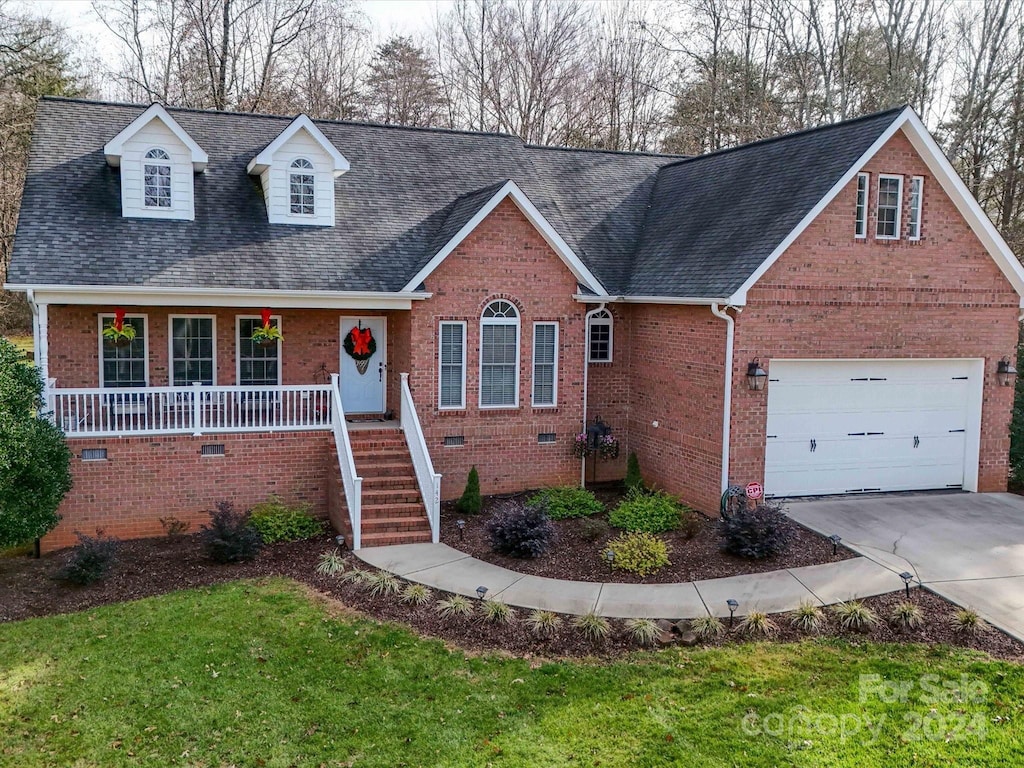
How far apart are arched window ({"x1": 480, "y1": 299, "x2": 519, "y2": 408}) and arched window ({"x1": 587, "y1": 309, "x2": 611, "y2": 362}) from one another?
208 cm

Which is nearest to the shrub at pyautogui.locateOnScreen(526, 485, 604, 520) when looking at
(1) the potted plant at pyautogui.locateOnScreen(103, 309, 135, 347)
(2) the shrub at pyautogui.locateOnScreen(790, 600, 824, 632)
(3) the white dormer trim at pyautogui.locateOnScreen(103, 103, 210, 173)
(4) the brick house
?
(4) the brick house

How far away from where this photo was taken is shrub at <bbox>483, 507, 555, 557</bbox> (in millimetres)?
12000

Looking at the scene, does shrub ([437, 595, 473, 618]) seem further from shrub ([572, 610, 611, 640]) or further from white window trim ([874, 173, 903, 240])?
white window trim ([874, 173, 903, 240])

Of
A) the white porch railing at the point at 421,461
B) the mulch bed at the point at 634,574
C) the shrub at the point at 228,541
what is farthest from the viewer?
the white porch railing at the point at 421,461

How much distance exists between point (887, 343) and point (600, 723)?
10.1 m

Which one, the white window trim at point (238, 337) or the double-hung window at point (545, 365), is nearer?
the white window trim at point (238, 337)

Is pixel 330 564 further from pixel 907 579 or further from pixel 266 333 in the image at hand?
pixel 907 579

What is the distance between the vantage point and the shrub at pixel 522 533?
12000 mm

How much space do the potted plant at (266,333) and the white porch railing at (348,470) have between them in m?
1.69

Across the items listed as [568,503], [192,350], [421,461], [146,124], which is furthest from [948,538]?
[146,124]

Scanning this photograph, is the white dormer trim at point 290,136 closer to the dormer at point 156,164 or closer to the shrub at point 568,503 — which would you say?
the dormer at point 156,164

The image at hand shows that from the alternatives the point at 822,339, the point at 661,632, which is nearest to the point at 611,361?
the point at 822,339

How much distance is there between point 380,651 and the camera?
29.6 feet

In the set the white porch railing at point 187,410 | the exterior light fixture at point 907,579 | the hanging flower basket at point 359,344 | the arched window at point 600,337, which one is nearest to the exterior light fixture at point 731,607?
the exterior light fixture at point 907,579
